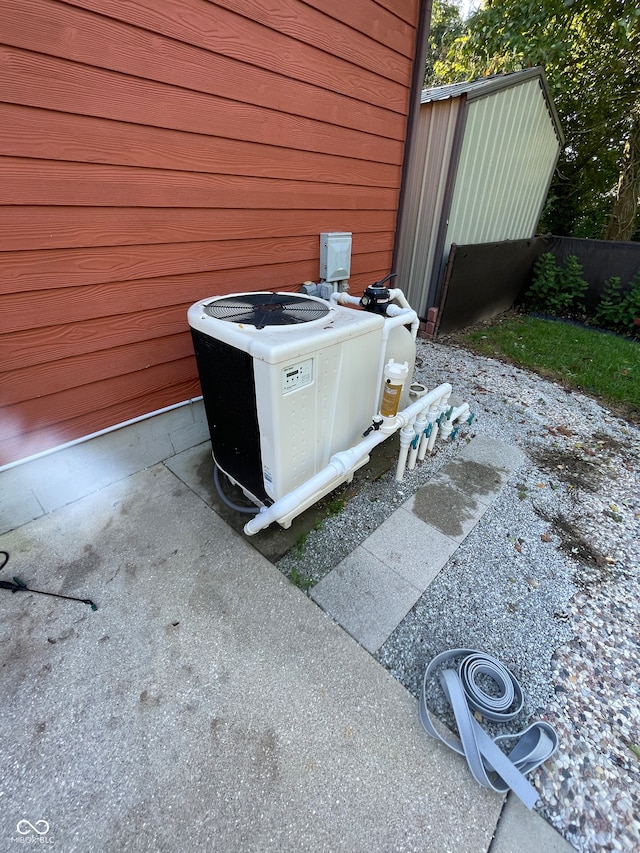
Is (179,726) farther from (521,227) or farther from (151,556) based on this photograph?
(521,227)

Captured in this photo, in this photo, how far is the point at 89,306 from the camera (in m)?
1.84

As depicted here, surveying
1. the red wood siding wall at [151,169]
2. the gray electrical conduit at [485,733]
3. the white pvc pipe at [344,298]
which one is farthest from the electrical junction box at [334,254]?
the gray electrical conduit at [485,733]

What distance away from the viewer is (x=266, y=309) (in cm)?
178

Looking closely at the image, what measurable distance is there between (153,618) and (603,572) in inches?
84.9

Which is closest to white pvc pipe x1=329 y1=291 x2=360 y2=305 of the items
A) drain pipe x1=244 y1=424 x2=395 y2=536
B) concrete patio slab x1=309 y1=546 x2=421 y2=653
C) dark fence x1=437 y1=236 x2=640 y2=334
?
drain pipe x1=244 y1=424 x2=395 y2=536

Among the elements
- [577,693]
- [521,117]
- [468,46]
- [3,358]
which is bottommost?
[577,693]

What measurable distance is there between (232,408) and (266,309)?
506 mm

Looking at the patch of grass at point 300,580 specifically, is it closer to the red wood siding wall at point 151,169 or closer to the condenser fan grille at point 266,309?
the condenser fan grille at point 266,309

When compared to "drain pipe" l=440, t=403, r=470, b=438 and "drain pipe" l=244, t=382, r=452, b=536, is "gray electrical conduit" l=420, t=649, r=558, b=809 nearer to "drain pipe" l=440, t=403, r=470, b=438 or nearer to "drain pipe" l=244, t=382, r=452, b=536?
"drain pipe" l=244, t=382, r=452, b=536

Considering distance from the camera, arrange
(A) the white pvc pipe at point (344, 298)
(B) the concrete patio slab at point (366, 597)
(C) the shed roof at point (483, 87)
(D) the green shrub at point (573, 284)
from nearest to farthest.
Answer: (B) the concrete patio slab at point (366, 597) < (A) the white pvc pipe at point (344, 298) < (C) the shed roof at point (483, 87) < (D) the green shrub at point (573, 284)

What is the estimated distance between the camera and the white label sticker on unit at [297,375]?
147 cm

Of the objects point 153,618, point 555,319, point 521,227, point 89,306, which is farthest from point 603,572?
point 521,227

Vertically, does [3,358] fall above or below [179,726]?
above

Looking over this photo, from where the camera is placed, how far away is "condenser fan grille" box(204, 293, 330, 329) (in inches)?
64.2
